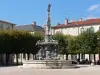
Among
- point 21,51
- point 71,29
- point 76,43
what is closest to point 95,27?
point 71,29

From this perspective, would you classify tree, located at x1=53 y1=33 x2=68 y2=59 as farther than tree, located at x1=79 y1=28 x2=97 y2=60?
Yes

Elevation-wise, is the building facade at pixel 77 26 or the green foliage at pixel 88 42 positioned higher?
the building facade at pixel 77 26

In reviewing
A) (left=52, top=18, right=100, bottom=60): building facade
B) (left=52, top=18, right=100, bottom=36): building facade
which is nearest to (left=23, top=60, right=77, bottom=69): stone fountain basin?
(left=52, top=18, right=100, bottom=60): building facade

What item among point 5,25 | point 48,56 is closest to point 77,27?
point 5,25

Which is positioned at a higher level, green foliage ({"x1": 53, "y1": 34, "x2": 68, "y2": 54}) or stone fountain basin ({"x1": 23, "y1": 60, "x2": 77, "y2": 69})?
green foliage ({"x1": 53, "y1": 34, "x2": 68, "y2": 54})

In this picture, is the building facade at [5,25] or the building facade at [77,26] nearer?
the building facade at [77,26]

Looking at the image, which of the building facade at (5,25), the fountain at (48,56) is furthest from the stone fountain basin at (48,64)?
the building facade at (5,25)

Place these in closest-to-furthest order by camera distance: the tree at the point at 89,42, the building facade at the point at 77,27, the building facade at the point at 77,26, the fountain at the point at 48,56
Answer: the fountain at the point at 48,56
the tree at the point at 89,42
the building facade at the point at 77,27
the building facade at the point at 77,26

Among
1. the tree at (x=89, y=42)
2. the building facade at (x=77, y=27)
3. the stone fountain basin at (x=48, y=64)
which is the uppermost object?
the building facade at (x=77, y=27)

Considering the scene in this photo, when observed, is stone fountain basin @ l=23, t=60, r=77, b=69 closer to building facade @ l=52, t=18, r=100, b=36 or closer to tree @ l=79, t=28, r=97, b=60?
tree @ l=79, t=28, r=97, b=60

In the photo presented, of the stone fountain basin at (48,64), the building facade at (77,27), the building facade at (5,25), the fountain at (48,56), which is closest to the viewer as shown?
the stone fountain basin at (48,64)

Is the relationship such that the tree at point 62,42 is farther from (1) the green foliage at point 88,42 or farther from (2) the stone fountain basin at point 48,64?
(2) the stone fountain basin at point 48,64

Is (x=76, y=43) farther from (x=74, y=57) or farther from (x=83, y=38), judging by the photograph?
(x=74, y=57)

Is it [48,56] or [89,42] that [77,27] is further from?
[48,56]
